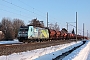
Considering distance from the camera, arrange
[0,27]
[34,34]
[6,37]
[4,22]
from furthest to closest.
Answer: [4,22], [0,27], [6,37], [34,34]

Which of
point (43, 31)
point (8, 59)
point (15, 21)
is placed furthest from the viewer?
point (15, 21)

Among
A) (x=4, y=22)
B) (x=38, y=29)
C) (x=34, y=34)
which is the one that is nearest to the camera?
(x=34, y=34)

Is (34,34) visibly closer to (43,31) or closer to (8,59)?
(43,31)

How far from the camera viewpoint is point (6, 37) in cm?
7662

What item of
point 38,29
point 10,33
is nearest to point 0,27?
point 10,33

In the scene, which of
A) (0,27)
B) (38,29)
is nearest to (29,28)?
(38,29)

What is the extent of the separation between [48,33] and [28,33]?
15277 millimetres

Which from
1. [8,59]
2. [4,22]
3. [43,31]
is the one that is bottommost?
[8,59]

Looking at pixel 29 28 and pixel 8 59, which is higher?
pixel 29 28

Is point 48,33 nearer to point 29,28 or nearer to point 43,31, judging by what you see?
point 43,31

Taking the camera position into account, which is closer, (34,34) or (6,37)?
(34,34)

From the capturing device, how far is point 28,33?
40375 mm

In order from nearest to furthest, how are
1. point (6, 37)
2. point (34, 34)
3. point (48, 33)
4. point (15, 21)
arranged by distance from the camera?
point (34, 34)
point (48, 33)
point (6, 37)
point (15, 21)

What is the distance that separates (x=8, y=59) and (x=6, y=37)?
6494 centimetres
